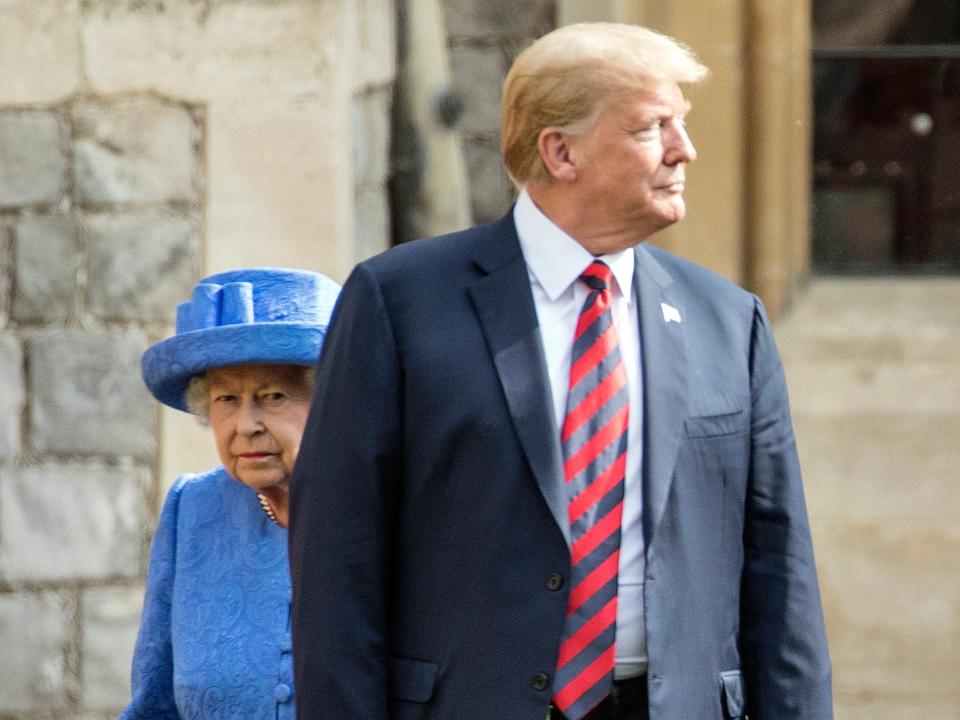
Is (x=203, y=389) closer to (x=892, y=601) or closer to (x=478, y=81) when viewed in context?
(x=478, y=81)

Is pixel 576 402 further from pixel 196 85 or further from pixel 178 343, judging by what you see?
pixel 196 85

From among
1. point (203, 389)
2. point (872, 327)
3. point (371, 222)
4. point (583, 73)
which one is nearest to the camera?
point (583, 73)

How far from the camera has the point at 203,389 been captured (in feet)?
10.7

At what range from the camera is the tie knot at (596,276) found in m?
2.66

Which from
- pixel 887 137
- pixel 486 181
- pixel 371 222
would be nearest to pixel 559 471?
pixel 371 222

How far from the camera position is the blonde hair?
2.63 m

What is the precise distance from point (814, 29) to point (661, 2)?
1.80 ft

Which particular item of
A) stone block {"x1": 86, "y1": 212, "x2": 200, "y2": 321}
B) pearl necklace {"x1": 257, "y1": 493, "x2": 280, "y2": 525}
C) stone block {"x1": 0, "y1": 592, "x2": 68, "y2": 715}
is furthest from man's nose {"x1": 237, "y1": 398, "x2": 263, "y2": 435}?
stone block {"x1": 0, "y1": 592, "x2": 68, "y2": 715}

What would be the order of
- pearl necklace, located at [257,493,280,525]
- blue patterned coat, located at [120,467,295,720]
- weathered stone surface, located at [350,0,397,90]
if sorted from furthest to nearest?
weathered stone surface, located at [350,0,397,90], pearl necklace, located at [257,493,280,525], blue patterned coat, located at [120,467,295,720]

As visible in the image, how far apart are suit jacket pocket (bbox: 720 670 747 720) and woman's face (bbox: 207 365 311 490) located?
79 centimetres

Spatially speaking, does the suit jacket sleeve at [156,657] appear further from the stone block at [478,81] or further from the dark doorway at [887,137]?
the dark doorway at [887,137]

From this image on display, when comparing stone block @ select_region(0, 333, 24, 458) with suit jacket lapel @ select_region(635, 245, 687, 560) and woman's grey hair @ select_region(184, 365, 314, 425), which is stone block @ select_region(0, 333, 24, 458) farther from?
suit jacket lapel @ select_region(635, 245, 687, 560)

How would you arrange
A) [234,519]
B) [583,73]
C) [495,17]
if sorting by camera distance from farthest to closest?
1. [495,17]
2. [234,519]
3. [583,73]

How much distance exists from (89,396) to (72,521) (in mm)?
337
